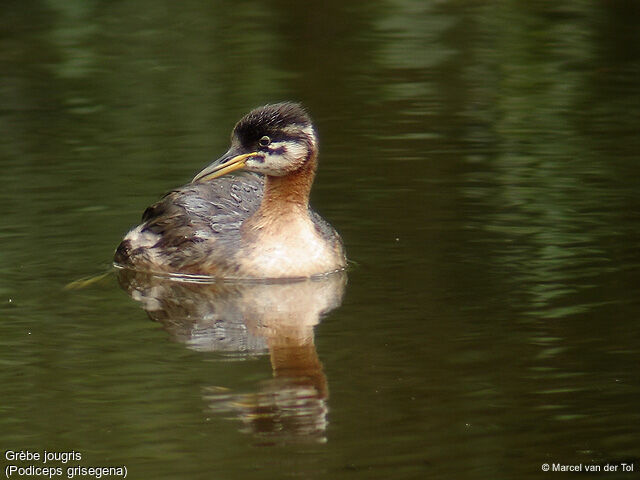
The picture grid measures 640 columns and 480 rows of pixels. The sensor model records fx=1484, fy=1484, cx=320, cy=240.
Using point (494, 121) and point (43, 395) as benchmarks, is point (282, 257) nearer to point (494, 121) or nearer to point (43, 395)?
point (43, 395)

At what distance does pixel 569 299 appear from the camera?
959 cm

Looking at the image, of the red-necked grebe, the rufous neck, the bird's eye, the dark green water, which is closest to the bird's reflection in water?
the dark green water

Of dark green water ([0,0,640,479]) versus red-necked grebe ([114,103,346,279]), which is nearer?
dark green water ([0,0,640,479])

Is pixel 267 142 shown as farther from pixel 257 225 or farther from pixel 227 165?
pixel 257 225

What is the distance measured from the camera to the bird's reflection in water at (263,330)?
7707mm

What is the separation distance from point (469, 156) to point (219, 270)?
10.9ft

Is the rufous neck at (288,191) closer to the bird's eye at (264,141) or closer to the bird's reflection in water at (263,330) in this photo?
the bird's eye at (264,141)

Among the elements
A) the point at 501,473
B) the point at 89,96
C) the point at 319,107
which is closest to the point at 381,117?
the point at 319,107

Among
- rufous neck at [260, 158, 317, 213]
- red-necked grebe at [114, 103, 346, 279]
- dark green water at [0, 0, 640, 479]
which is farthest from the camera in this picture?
rufous neck at [260, 158, 317, 213]

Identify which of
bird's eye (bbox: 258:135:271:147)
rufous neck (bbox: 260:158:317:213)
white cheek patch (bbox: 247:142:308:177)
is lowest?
rufous neck (bbox: 260:158:317:213)

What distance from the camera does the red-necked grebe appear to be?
10750mm

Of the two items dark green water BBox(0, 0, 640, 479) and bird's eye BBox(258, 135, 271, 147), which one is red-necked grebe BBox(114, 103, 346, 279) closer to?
bird's eye BBox(258, 135, 271, 147)

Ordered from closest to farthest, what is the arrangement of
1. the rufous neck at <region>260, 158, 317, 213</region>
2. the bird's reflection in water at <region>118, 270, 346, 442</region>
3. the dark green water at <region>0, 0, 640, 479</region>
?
the dark green water at <region>0, 0, 640, 479</region>, the bird's reflection in water at <region>118, 270, 346, 442</region>, the rufous neck at <region>260, 158, 317, 213</region>

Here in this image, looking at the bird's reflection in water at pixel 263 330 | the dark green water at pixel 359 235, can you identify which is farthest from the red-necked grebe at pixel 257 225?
the dark green water at pixel 359 235
